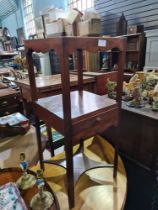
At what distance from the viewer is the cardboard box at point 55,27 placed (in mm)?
3506

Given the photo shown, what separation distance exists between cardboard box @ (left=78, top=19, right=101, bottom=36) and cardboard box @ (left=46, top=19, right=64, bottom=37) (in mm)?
409

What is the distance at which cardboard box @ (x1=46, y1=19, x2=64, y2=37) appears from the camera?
3506 millimetres

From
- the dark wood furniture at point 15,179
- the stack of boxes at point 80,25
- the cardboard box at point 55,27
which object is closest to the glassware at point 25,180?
the dark wood furniture at point 15,179

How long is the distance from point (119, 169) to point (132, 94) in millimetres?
619

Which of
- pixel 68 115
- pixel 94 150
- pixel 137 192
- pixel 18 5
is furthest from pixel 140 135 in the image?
pixel 18 5

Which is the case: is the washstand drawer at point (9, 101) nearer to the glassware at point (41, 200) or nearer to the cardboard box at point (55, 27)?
the glassware at point (41, 200)

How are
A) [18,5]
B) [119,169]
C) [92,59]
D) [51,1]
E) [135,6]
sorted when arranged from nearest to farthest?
[119,169] < [92,59] < [135,6] < [51,1] < [18,5]

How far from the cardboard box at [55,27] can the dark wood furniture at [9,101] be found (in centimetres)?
189

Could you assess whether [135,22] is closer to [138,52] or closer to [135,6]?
[135,6]

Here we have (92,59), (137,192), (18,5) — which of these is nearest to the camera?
(137,192)

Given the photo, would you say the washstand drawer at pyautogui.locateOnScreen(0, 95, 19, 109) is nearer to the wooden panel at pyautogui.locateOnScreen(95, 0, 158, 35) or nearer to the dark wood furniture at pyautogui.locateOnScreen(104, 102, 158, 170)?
the dark wood furniture at pyautogui.locateOnScreen(104, 102, 158, 170)

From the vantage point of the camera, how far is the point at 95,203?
97cm

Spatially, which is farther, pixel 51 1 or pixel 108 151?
pixel 51 1

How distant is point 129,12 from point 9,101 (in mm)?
3204
